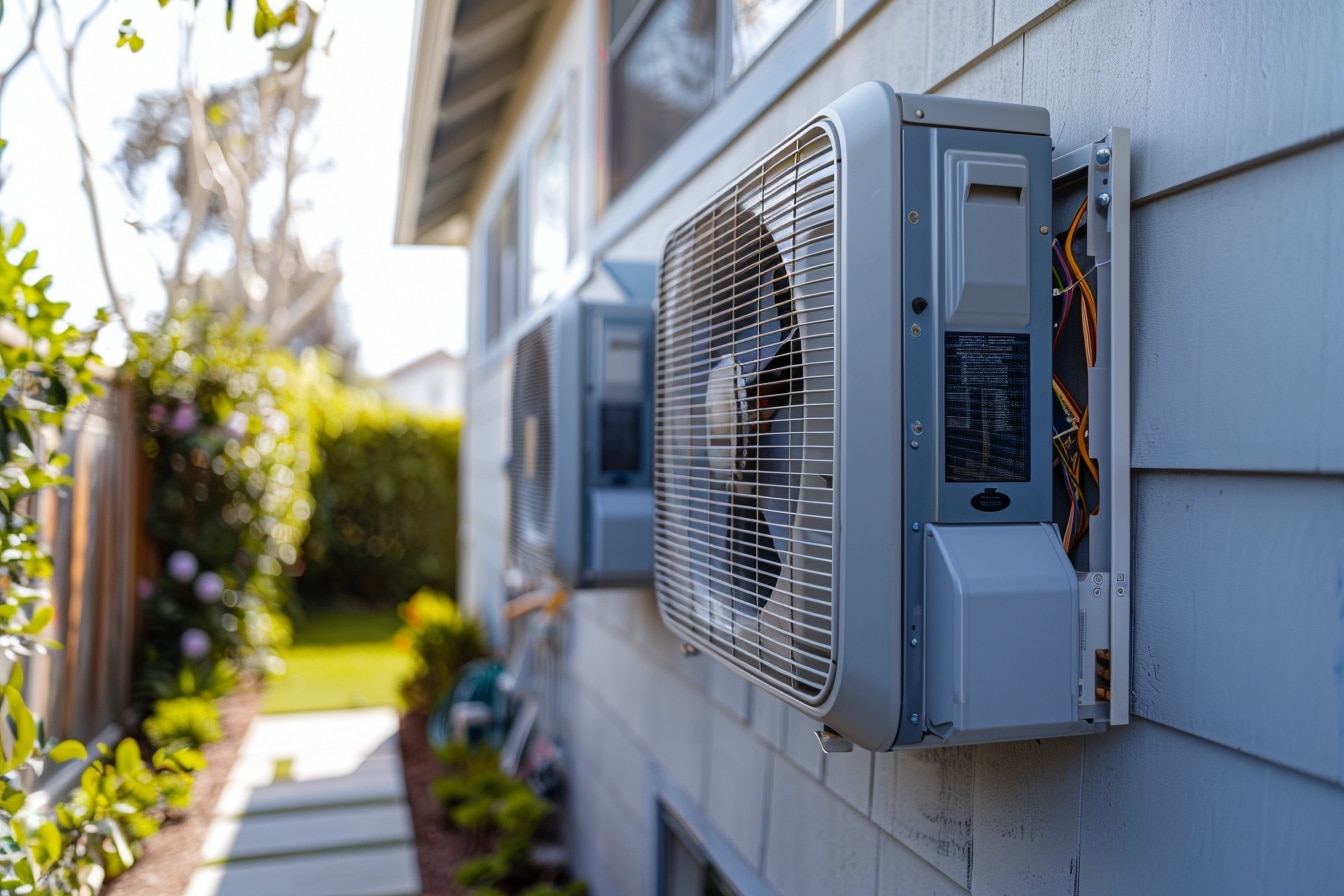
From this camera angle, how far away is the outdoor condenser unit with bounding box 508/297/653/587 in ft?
7.24

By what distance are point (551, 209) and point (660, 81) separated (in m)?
1.73

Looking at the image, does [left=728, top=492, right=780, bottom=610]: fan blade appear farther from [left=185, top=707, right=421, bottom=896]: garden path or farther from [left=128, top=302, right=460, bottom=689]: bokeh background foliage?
[left=128, top=302, right=460, bottom=689]: bokeh background foliage

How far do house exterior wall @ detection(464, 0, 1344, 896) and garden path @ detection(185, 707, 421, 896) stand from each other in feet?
9.02

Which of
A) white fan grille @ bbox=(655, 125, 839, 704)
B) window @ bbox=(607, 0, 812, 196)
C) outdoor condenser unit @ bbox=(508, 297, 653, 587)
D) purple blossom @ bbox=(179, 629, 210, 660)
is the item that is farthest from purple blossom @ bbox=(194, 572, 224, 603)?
white fan grille @ bbox=(655, 125, 839, 704)

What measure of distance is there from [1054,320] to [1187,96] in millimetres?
248

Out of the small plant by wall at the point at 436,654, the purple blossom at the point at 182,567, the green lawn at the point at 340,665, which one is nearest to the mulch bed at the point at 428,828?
the small plant by wall at the point at 436,654

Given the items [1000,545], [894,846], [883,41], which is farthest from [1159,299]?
[894,846]

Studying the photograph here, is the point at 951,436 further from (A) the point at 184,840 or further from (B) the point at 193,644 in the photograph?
(B) the point at 193,644

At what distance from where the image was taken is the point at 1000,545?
101 centimetres

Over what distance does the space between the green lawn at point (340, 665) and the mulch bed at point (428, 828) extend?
949mm

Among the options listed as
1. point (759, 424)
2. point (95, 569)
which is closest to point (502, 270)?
point (95, 569)

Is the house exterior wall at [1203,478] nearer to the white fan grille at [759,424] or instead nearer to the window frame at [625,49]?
the white fan grille at [759,424]

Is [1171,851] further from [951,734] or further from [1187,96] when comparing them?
[1187,96]

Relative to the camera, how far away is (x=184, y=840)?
378 centimetres
